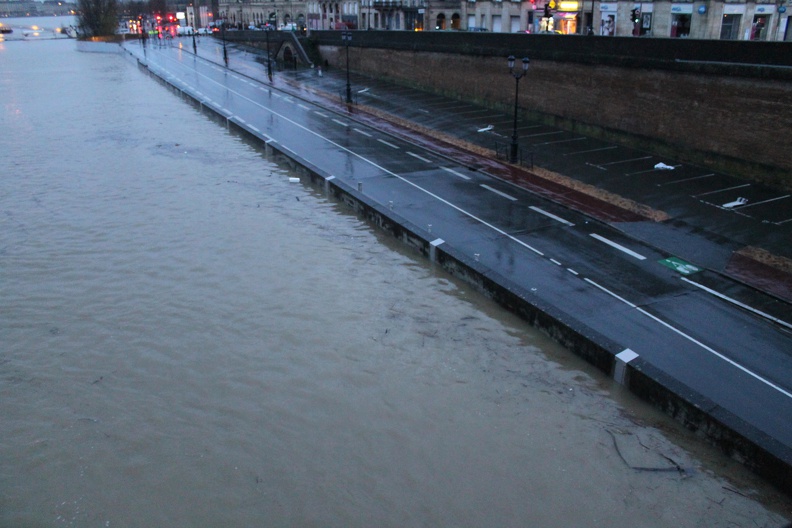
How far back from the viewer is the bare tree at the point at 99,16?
384ft

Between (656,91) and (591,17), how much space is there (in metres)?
24.2

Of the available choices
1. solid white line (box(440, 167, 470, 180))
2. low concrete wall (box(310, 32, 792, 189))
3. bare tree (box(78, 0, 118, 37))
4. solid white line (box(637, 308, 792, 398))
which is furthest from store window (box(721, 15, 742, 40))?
bare tree (box(78, 0, 118, 37))

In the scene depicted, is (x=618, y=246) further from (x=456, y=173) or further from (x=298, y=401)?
(x=298, y=401)

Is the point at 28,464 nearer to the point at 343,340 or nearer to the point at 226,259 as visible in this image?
the point at 343,340

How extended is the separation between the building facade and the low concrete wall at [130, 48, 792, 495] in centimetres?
2368

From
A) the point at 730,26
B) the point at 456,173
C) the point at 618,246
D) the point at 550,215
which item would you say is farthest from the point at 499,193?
the point at 730,26

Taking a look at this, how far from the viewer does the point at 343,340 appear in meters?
14.1

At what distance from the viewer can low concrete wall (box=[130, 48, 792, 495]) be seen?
1005cm

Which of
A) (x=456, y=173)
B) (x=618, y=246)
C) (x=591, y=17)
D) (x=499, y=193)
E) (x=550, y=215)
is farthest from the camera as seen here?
(x=591, y=17)

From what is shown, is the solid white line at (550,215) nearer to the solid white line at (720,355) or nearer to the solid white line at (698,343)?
the solid white line at (698,343)

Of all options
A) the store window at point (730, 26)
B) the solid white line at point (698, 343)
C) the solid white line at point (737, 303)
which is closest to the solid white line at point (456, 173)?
the solid white line at point (698, 343)

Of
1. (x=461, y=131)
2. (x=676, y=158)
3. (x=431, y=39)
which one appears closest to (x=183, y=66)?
(x=431, y=39)

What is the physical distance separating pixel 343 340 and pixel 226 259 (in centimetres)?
584

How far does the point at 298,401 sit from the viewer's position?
12.1 meters
